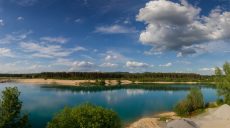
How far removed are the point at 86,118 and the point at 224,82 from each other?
5070cm

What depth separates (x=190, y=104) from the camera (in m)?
64.9

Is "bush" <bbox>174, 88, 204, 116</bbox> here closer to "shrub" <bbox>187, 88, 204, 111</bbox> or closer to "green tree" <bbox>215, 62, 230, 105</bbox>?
"shrub" <bbox>187, 88, 204, 111</bbox>

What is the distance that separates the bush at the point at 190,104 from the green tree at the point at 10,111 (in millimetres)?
39013

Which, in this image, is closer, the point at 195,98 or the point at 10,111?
the point at 10,111

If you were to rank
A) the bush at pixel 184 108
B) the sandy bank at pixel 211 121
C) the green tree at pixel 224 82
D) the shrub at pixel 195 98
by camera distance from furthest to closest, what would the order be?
the green tree at pixel 224 82 → the shrub at pixel 195 98 → the bush at pixel 184 108 → the sandy bank at pixel 211 121

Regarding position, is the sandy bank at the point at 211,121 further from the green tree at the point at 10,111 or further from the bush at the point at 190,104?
the green tree at the point at 10,111

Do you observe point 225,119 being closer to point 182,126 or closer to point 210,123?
point 210,123

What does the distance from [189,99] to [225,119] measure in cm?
1626

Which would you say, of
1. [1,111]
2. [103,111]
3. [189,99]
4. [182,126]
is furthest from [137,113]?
[1,111]

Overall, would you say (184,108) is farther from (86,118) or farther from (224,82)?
(86,118)

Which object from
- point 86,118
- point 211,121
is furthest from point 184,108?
point 86,118

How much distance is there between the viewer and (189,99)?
65.3 m

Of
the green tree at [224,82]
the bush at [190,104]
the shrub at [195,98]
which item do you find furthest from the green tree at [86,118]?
the green tree at [224,82]

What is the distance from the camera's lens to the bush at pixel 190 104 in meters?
64.3
